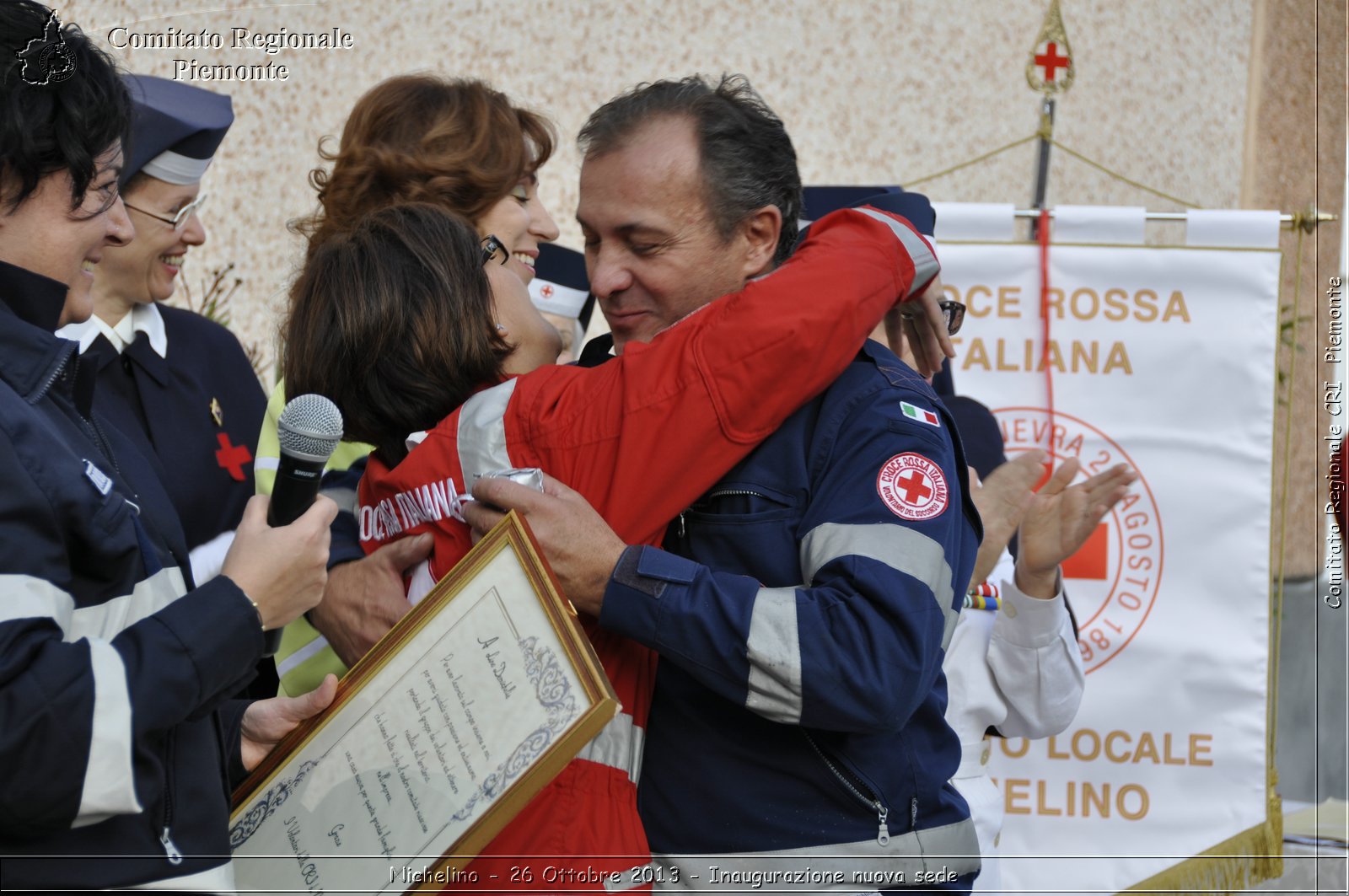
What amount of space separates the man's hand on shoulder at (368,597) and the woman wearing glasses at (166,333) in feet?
2.70

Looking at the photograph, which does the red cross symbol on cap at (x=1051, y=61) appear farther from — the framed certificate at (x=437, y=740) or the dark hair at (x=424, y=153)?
the framed certificate at (x=437, y=740)

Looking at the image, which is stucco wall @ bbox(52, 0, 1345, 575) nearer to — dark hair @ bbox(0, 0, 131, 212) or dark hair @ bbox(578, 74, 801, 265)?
dark hair @ bbox(578, 74, 801, 265)

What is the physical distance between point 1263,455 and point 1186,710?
80cm

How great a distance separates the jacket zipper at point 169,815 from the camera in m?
1.45

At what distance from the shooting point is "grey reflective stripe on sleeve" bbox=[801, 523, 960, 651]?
61.2 inches

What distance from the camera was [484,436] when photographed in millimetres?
1704

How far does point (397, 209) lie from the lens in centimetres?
199

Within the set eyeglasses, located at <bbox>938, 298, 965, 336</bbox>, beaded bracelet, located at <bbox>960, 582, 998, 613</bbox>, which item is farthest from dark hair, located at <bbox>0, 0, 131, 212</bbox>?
beaded bracelet, located at <bbox>960, 582, 998, 613</bbox>

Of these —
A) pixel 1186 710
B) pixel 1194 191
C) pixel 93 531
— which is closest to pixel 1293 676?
pixel 1186 710

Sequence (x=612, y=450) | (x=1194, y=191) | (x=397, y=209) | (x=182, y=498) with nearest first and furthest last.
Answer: (x=612, y=450) < (x=397, y=209) < (x=182, y=498) < (x=1194, y=191)

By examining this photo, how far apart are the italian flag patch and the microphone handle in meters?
0.72

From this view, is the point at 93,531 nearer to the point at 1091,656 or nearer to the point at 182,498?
the point at 182,498

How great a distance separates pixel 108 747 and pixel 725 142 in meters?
1.16

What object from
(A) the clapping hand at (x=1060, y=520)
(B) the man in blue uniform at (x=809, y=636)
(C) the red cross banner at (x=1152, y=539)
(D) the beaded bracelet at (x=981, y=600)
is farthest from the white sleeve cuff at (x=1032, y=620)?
(C) the red cross banner at (x=1152, y=539)
